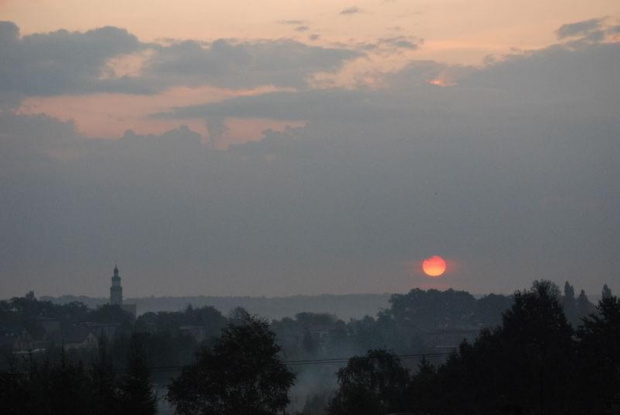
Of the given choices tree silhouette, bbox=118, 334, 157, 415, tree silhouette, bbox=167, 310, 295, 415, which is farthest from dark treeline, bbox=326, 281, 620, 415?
tree silhouette, bbox=118, 334, 157, 415

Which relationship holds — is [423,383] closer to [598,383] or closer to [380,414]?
[380,414]

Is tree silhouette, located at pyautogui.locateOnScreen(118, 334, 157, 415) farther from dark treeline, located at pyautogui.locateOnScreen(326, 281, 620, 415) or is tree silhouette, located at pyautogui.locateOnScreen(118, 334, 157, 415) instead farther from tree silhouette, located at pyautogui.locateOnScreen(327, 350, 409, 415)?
tree silhouette, located at pyautogui.locateOnScreen(327, 350, 409, 415)

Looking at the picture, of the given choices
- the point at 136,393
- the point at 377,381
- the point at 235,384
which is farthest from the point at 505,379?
the point at 136,393

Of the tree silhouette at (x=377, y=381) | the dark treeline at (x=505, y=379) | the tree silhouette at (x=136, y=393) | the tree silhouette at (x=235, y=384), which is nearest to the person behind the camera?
the tree silhouette at (x=136, y=393)

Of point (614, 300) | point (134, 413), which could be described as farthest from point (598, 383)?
point (134, 413)

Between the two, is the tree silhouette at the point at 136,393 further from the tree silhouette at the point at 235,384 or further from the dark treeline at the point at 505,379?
the dark treeline at the point at 505,379

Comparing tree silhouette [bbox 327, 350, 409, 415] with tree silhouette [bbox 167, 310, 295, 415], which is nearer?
tree silhouette [bbox 167, 310, 295, 415]

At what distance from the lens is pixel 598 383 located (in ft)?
231

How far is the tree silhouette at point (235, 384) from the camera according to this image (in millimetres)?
69750

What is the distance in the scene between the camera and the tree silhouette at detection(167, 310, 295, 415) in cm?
6975

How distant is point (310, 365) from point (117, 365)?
58594 millimetres

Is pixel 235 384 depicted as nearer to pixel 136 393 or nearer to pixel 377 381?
pixel 136 393

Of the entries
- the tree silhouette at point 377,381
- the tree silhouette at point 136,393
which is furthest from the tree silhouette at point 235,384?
the tree silhouette at point 136,393

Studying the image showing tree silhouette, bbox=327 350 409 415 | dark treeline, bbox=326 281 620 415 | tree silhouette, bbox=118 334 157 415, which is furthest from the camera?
tree silhouette, bbox=327 350 409 415
